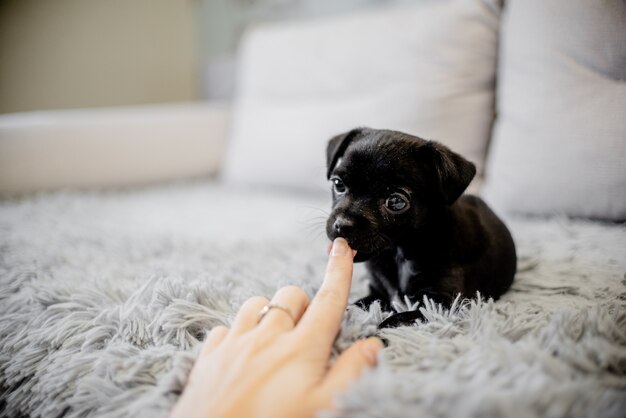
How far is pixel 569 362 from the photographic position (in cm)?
64

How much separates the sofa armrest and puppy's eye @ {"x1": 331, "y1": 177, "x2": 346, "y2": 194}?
1.48m

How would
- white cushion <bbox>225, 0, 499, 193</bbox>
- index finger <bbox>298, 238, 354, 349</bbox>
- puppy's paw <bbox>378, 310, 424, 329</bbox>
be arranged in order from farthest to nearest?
white cushion <bbox>225, 0, 499, 193</bbox>
puppy's paw <bbox>378, 310, 424, 329</bbox>
index finger <bbox>298, 238, 354, 349</bbox>

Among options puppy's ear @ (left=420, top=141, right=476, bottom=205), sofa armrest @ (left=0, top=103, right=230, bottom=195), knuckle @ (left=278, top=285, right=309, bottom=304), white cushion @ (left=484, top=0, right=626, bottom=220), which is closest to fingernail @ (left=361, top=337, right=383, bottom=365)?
knuckle @ (left=278, top=285, right=309, bottom=304)

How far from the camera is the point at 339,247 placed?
0.87 meters

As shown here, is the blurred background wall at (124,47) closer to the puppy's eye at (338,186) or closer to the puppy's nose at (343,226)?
the puppy's eye at (338,186)

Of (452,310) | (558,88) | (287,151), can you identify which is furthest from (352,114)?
(452,310)

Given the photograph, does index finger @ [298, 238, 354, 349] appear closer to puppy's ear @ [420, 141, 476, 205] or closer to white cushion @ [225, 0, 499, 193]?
puppy's ear @ [420, 141, 476, 205]

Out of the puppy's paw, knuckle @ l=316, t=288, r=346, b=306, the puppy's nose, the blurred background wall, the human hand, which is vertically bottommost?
the puppy's paw

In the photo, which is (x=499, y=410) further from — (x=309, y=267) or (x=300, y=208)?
(x=300, y=208)

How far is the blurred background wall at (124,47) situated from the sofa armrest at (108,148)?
101cm

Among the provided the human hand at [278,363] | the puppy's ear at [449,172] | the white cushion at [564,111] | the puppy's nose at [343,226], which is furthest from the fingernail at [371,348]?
Result: the white cushion at [564,111]

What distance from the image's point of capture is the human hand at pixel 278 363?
1.88 feet

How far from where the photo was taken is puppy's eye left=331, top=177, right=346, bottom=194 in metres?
1.06

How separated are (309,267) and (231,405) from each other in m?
0.62
